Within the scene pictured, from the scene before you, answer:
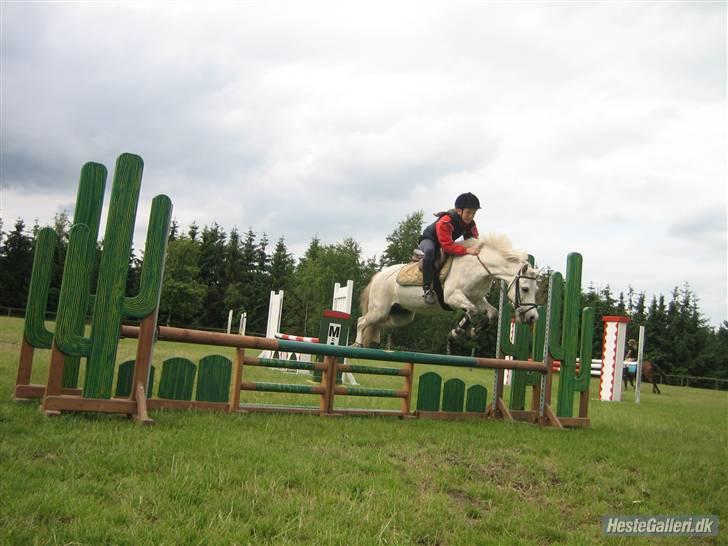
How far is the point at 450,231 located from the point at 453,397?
1.86 meters

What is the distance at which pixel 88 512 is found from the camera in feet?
9.32

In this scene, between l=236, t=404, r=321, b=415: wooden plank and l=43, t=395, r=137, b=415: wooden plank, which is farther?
l=236, t=404, r=321, b=415: wooden plank

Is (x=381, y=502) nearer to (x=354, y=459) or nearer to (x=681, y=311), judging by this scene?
(x=354, y=459)

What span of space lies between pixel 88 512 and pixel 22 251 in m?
47.3

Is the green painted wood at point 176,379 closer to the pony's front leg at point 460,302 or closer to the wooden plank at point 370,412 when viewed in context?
the wooden plank at point 370,412

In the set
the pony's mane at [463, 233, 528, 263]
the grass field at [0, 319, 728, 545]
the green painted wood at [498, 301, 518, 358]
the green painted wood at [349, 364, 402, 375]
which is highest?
the pony's mane at [463, 233, 528, 263]

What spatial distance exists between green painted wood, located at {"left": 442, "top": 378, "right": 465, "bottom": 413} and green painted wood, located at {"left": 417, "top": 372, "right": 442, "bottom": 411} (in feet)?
0.52

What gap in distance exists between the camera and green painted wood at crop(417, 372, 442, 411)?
258 inches

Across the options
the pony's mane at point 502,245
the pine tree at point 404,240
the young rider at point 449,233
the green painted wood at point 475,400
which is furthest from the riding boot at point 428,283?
the pine tree at point 404,240

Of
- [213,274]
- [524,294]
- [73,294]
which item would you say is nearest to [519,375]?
[524,294]

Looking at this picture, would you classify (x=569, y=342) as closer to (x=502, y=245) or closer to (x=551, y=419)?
(x=551, y=419)

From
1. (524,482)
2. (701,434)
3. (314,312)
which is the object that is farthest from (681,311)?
(524,482)

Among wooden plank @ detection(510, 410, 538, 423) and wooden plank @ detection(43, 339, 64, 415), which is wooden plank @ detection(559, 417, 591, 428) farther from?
wooden plank @ detection(43, 339, 64, 415)

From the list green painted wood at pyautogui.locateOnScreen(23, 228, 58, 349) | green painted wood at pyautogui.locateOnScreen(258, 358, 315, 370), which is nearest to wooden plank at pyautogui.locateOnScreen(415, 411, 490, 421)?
green painted wood at pyautogui.locateOnScreen(258, 358, 315, 370)
